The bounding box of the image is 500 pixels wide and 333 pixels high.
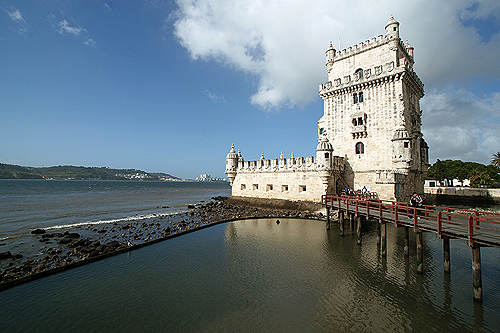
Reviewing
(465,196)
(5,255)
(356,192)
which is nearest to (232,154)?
(356,192)

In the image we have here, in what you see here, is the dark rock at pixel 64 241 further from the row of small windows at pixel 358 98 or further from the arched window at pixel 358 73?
the arched window at pixel 358 73

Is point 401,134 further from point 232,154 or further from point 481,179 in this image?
point 481,179

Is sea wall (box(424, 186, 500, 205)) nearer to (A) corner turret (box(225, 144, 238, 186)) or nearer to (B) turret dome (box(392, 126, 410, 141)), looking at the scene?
(B) turret dome (box(392, 126, 410, 141))

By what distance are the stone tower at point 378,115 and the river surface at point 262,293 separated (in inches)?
381

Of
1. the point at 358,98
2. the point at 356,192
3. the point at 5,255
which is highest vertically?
the point at 358,98

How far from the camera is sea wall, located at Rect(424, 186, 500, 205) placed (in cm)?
3312

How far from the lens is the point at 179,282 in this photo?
953 centimetres

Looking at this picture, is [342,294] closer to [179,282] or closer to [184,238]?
[179,282]

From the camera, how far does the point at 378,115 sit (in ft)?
75.7

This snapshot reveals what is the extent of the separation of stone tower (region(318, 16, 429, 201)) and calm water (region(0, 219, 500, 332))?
Answer: 968cm

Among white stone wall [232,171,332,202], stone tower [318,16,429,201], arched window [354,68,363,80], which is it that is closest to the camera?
stone tower [318,16,429,201]

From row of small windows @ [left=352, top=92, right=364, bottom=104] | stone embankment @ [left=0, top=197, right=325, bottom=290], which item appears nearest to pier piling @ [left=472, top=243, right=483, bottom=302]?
stone embankment @ [left=0, top=197, right=325, bottom=290]

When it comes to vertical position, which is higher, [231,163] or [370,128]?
[370,128]

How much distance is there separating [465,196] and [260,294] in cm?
4199
